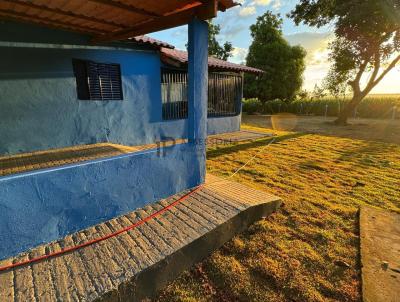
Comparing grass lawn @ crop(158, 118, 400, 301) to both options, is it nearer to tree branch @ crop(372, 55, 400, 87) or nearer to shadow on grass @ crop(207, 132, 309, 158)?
shadow on grass @ crop(207, 132, 309, 158)

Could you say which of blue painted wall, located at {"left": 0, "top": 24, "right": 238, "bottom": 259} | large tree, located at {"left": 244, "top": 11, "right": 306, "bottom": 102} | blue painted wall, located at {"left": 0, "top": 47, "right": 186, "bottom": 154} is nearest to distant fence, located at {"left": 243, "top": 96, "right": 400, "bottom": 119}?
large tree, located at {"left": 244, "top": 11, "right": 306, "bottom": 102}

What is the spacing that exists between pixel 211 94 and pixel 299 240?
818 centimetres

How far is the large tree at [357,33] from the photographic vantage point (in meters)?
12.4

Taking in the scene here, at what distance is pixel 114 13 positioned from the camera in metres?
3.91

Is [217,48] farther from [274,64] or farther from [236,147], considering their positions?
[236,147]

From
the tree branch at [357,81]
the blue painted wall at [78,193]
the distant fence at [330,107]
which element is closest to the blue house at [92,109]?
the blue painted wall at [78,193]

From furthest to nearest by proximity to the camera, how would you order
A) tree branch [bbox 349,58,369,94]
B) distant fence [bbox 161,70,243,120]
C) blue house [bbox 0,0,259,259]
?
tree branch [bbox 349,58,369,94] → distant fence [bbox 161,70,243,120] → blue house [bbox 0,0,259,259]

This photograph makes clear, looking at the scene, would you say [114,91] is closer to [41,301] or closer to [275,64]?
[41,301]

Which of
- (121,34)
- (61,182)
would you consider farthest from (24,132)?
(61,182)

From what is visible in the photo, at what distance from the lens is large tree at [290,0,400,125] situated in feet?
40.8

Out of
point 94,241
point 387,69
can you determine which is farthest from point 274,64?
point 94,241

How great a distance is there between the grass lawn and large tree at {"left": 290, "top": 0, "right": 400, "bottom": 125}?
10611mm

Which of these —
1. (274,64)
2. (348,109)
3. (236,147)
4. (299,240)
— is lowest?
(299,240)

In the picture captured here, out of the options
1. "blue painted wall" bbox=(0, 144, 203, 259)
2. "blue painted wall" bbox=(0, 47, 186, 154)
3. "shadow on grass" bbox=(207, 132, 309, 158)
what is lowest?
"shadow on grass" bbox=(207, 132, 309, 158)
